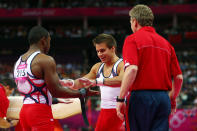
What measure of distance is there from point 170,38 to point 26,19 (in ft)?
45.6

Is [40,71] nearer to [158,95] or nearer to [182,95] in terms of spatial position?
[158,95]

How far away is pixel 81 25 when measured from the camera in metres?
31.7

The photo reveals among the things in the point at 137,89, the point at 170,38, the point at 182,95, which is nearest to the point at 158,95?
the point at 137,89

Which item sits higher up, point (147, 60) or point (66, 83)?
point (147, 60)

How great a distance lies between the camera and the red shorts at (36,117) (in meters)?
4.02

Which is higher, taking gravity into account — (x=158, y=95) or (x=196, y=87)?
(x=158, y=95)

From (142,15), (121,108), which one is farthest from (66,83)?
(142,15)

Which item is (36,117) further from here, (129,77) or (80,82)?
(129,77)

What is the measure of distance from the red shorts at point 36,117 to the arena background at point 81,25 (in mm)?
16676

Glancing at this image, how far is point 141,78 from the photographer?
3834mm

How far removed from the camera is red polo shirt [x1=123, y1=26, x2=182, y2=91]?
3824mm

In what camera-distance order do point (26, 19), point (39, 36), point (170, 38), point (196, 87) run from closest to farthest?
1. point (39, 36)
2. point (196, 87)
3. point (170, 38)
4. point (26, 19)

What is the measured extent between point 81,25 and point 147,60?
28206mm

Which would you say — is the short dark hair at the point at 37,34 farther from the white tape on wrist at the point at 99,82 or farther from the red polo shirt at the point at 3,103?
the red polo shirt at the point at 3,103
